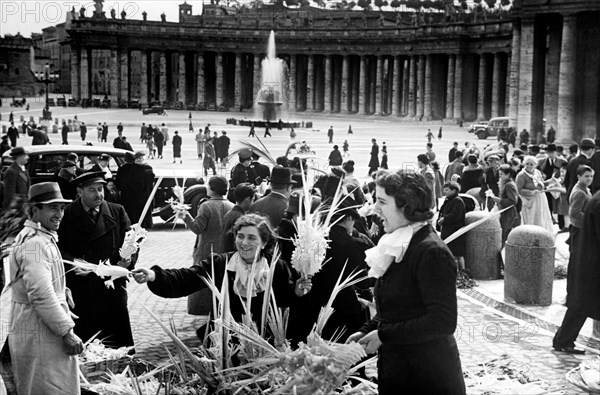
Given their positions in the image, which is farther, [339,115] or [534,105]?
[339,115]

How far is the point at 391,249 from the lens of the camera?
17.8ft

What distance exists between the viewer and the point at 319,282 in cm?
800

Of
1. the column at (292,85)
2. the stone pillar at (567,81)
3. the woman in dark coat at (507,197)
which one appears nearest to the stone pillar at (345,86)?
the column at (292,85)

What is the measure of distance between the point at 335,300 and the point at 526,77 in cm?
4347

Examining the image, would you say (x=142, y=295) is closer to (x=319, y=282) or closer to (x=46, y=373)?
(x=319, y=282)

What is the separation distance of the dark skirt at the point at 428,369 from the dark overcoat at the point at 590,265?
420 centimetres

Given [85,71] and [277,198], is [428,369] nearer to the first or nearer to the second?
[277,198]

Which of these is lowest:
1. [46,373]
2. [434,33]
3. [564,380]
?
[564,380]

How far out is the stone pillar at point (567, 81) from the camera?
45312 mm

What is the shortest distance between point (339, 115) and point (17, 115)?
3699cm

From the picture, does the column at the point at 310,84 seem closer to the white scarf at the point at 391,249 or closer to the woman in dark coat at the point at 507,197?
the woman in dark coat at the point at 507,197

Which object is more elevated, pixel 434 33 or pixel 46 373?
pixel 434 33

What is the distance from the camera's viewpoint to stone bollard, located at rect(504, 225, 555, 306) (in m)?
13.1

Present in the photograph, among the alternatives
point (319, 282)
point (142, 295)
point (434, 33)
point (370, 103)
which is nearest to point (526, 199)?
point (142, 295)
